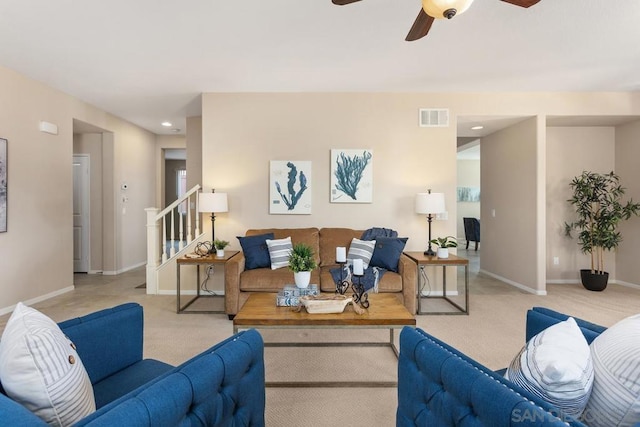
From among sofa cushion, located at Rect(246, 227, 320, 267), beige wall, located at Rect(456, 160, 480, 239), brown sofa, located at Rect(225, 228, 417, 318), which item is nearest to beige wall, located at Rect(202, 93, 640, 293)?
sofa cushion, located at Rect(246, 227, 320, 267)

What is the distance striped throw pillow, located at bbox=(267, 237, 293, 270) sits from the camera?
3.45 metres

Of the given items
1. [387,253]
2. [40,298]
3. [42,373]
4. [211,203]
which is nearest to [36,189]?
[40,298]

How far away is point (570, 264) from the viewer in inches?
189

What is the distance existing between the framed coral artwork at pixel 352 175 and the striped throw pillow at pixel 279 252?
104 cm

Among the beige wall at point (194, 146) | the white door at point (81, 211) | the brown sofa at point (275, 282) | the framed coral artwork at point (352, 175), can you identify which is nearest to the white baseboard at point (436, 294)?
the brown sofa at point (275, 282)

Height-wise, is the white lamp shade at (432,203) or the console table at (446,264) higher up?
the white lamp shade at (432,203)

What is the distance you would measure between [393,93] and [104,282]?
5.13m

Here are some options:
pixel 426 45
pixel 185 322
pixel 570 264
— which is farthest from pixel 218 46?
pixel 570 264

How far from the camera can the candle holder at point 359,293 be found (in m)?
2.25

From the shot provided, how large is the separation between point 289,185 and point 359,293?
226 centimetres

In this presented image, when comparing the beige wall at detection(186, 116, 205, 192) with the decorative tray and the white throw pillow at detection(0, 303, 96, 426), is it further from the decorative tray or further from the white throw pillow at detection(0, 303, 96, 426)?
the white throw pillow at detection(0, 303, 96, 426)

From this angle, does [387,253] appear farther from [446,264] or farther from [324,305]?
[324,305]

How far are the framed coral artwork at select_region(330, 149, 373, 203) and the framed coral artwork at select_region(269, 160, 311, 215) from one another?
1.19 ft

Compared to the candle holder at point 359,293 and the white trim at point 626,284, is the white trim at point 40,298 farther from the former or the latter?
the white trim at point 626,284
